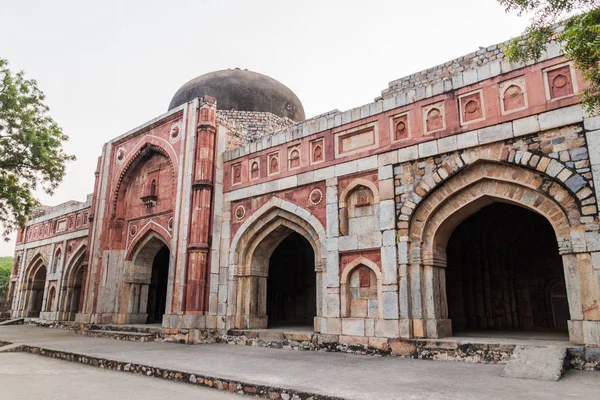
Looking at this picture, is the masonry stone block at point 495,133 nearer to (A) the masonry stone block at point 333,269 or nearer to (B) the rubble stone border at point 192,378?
(A) the masonry stone block at point 333,269

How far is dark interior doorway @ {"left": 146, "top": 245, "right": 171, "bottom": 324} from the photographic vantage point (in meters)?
14.1

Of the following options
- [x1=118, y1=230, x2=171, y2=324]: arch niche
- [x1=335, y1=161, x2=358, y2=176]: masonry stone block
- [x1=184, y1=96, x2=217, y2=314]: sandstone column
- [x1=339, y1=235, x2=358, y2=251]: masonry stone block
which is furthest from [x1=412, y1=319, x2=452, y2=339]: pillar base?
[x1=118, y1=230, x2=171, y2=324]: arch niche

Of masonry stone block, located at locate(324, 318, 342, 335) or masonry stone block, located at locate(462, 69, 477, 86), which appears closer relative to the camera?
masonry stone block, located at locate(462, 69, 477, 86)

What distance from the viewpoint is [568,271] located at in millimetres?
5492

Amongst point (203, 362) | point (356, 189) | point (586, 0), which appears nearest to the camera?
point (586, 0)

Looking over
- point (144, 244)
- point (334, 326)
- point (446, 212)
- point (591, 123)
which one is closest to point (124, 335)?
point (144, 244)

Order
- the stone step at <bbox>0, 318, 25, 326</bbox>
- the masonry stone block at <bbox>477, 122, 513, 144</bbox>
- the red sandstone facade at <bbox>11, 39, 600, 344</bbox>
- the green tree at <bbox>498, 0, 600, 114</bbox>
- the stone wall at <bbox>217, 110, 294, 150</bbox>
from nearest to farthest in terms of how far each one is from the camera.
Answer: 1. the green tree at <bbox>498, 0, 600, 114</bbox>
2. the red sandstone facade at <bbox>11, 39, 600, 344</bbox>
3. the masonry stone block at <bbox>477, 122, 513, 144</bbox>
4. the stone wall at <bbox>217, 110, 294, 150</bbox>
5. the stone step at <bbox>0, 318, 25, 326</bbox>

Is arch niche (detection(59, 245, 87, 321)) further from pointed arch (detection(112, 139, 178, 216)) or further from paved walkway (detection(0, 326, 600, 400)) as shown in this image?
paved walkway (detection(0, 326, 600, 400))

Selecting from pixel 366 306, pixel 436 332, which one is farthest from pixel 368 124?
pixel 436 332

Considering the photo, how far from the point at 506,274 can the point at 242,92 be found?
9.24 meters

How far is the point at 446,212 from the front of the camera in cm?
693

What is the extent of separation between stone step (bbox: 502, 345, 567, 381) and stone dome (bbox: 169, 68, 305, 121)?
1048 centimetres

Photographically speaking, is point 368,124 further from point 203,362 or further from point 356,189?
point 203,362

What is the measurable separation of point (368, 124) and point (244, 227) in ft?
11.8
